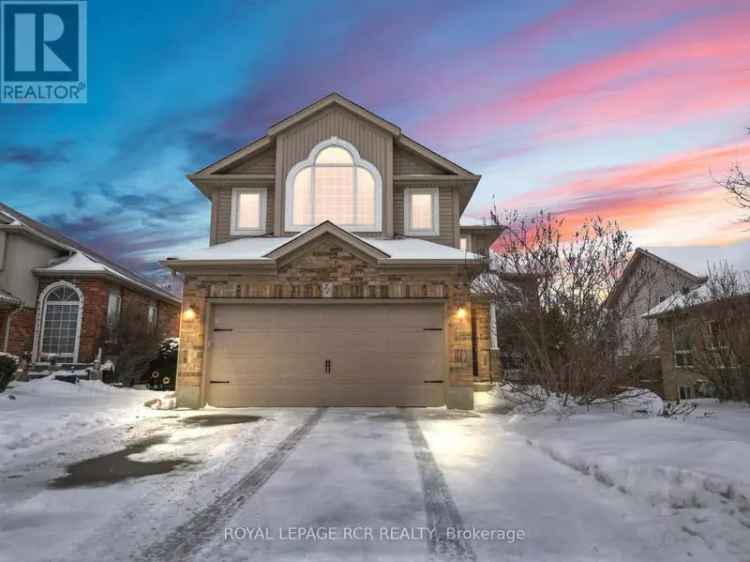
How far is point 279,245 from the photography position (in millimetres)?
10789

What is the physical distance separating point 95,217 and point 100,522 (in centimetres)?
6671

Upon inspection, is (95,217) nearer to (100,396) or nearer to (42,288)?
(42,288)

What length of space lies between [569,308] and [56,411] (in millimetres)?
10197

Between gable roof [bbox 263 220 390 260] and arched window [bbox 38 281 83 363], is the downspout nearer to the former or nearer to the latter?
arched window [bbox 38 281 83 363]

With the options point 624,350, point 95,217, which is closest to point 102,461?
point 624,350

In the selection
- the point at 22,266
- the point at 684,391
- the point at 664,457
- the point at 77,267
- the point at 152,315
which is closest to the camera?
the point at 664,457

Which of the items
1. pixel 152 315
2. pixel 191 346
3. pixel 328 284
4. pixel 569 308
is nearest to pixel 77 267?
pixel 152 315

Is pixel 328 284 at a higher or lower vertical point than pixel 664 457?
higher

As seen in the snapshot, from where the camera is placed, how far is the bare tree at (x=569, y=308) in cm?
830

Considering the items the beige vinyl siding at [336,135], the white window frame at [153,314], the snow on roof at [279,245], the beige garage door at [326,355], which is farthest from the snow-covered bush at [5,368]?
the white window frame at [153,314]

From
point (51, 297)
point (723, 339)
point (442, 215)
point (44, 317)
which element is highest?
point (442, 215)

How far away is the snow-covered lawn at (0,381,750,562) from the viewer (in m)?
2.95

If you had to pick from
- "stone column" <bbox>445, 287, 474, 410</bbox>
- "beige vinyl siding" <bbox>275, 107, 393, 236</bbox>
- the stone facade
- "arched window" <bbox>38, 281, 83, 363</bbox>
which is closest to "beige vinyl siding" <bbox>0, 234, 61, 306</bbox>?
"arched window" <bbox>38, 281, 83, 363</bbox>

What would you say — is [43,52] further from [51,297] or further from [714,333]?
[714,333]
